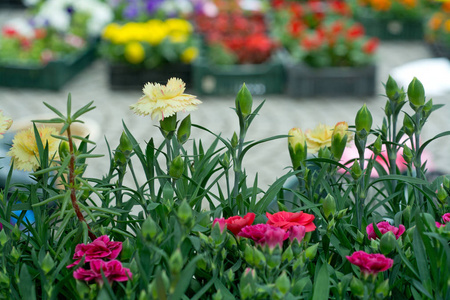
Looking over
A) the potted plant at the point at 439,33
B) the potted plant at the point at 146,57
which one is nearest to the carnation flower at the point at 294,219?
the potted plant at the point at 146,57

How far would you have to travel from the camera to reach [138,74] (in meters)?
7.74

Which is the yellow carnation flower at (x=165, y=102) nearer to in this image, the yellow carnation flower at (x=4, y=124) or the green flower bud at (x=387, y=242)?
the yellow carnation flower at (x=4, y=124)

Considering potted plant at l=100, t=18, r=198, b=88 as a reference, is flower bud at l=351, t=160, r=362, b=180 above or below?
above

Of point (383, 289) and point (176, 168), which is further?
point (176, 168)

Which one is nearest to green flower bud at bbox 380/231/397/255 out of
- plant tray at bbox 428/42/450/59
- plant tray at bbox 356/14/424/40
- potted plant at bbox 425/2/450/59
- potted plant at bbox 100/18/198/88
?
potted plant at bbox 100/18/198/88

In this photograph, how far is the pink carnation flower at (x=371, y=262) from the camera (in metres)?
1.19

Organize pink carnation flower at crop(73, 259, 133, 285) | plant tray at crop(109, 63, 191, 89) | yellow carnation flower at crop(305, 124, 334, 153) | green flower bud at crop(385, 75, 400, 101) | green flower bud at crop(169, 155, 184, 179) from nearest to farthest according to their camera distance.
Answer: pink carnation flower at crop(73, 259, 133, 285) < green flower bud at crop(169, 155, 184, 179) < green flower bud at crop(385, 75, 400, 101) < yellow carnation flower at crop(305, 124, 334, 153) < plant tray at crop(109, 63, 191, 89)

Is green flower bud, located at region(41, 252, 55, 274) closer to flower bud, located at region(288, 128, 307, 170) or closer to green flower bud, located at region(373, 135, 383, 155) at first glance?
flower bud, located at region(288, 128, 307, 170)

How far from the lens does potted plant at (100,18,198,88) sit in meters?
7.68

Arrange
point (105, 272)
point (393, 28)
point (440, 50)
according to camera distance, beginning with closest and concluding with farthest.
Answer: point (105, 272) → point (440, 50) → point (393, 28)

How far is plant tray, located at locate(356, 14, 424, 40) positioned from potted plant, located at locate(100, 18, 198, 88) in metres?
4.01

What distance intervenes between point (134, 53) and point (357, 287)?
263 inches

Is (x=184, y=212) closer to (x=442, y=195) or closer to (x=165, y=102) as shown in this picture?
(x=165, y=102)

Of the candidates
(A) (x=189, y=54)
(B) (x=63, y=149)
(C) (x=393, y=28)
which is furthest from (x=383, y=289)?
(C) (x=393, y=28)
